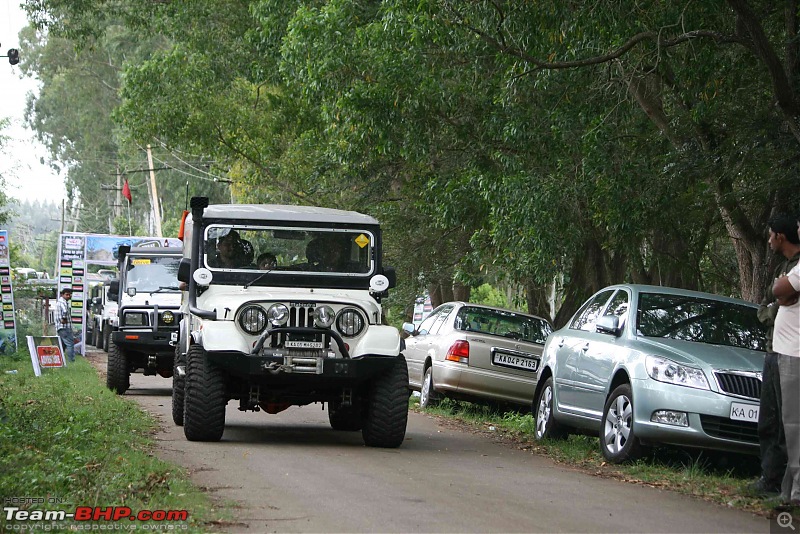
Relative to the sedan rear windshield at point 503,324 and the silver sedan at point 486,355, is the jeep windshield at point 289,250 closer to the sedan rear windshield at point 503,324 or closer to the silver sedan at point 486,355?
the silver sedan at point 486,355

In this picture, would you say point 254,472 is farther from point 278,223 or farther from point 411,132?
point 411,132

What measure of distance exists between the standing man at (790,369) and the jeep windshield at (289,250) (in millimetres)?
5359

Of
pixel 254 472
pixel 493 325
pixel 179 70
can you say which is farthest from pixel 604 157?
pixel 179 70

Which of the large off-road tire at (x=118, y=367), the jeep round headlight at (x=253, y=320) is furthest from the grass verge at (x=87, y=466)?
the large off-road tire at (x=118, y=367)

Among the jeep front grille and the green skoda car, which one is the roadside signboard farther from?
the green skoda car

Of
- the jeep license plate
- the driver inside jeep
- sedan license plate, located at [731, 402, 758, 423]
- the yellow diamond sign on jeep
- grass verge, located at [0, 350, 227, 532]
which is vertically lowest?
grass verge, located at [0, 350, 227, 532]

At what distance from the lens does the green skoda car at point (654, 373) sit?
32.4 feet

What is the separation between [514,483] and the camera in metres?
9.49

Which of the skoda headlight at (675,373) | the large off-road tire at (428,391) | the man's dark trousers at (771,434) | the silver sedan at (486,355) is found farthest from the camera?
the large off-road tire at (428,391)

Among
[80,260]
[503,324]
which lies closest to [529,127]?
[503,324]

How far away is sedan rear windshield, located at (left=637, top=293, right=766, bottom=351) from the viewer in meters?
11.1

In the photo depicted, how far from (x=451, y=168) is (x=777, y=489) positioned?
44.6 feet

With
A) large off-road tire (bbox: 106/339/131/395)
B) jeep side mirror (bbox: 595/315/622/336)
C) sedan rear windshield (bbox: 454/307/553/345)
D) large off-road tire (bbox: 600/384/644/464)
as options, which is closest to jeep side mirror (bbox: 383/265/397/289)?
jeep side mirror (bbox: 595/315/622/336)

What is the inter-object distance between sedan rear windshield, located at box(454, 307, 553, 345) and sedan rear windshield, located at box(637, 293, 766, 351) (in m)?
4.98
